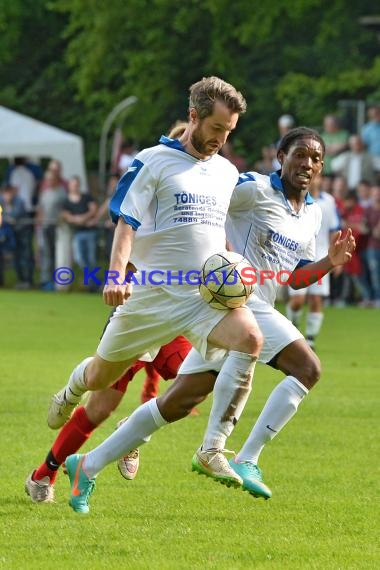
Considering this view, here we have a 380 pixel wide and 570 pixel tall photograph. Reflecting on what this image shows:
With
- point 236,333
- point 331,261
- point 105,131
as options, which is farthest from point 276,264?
point 105,131

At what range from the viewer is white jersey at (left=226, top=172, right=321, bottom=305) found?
8195mm

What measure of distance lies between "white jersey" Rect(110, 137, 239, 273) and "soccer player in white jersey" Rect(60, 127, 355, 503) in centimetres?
56

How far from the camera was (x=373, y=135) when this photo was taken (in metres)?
24.7

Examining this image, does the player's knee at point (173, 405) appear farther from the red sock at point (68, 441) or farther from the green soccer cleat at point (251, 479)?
the red sock at point (68, 441)

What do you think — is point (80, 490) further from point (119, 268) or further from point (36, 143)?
point (36, 143)

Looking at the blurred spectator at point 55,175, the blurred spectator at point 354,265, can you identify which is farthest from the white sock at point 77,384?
the blurred spectator at point 55,175

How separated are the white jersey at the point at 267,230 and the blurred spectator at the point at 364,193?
16.1m

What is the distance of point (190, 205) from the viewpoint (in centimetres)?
727

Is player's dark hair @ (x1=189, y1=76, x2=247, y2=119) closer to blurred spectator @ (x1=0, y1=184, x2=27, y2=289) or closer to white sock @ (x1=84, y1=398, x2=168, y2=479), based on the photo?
white sock @ (x1=84, y1=398, x2=168, y2=479)

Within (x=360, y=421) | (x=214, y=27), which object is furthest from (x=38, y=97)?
(x=360, y=421)

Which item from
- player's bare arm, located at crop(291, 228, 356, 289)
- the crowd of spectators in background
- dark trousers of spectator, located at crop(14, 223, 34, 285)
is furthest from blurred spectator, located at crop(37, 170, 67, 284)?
player's bare arm, located at crop(291, 228, 356, 289)

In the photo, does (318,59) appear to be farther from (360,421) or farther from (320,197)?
(360,421)

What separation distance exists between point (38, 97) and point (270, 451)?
109 ft

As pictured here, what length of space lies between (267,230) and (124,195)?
4.38 feet
